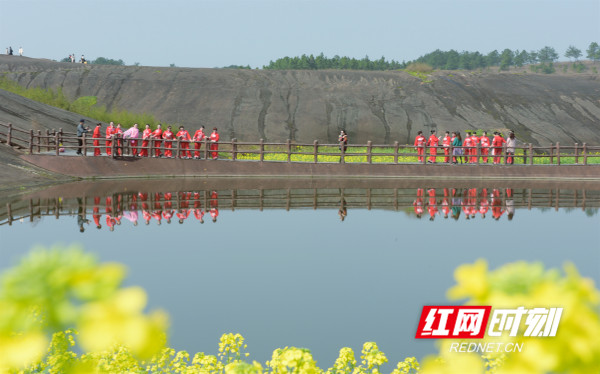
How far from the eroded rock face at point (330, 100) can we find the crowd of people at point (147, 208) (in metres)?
30.6

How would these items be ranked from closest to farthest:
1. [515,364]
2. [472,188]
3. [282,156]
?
[515,364] < [472,188] < [282,156]

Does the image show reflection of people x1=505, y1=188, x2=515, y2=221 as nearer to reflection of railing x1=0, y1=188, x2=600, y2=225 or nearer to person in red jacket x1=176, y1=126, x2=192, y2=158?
reflection of railing x1=0, y1=188, x2=600, y2=225

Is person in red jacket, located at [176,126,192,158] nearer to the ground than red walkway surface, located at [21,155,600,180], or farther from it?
farther from it

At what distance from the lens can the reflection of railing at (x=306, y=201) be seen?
19.8 metres

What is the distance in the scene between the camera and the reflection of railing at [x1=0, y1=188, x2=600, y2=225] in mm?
19828

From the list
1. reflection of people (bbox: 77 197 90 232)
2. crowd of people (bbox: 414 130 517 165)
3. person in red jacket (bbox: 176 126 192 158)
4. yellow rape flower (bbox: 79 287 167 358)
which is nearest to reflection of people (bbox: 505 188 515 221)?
crowd of people (bbox: 414 130 517 165)

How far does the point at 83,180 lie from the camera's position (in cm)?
2866

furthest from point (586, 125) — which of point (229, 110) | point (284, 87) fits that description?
point (229, 110)

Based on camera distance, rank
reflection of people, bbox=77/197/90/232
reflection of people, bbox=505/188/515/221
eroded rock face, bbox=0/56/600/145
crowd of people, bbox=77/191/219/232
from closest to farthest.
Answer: reflection of people, bbox=77/197/90/232
crowd of people, bbox=77/191/219/232
reflection of people, bbox=505/188/515/221
eroded rock face, bbox=0/56/600/145

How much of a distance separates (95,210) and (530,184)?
19.5 metres

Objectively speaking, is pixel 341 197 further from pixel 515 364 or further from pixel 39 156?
pixel 515 364

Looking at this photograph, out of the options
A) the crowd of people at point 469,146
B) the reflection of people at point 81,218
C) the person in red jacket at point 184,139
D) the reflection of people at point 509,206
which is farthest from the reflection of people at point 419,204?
the person in red jacket at point 184,139

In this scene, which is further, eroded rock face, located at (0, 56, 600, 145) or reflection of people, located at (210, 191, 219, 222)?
eroded rock face, located at (0, 56, 600, 145)

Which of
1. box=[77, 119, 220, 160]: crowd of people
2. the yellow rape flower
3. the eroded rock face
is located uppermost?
the eroded rock face
